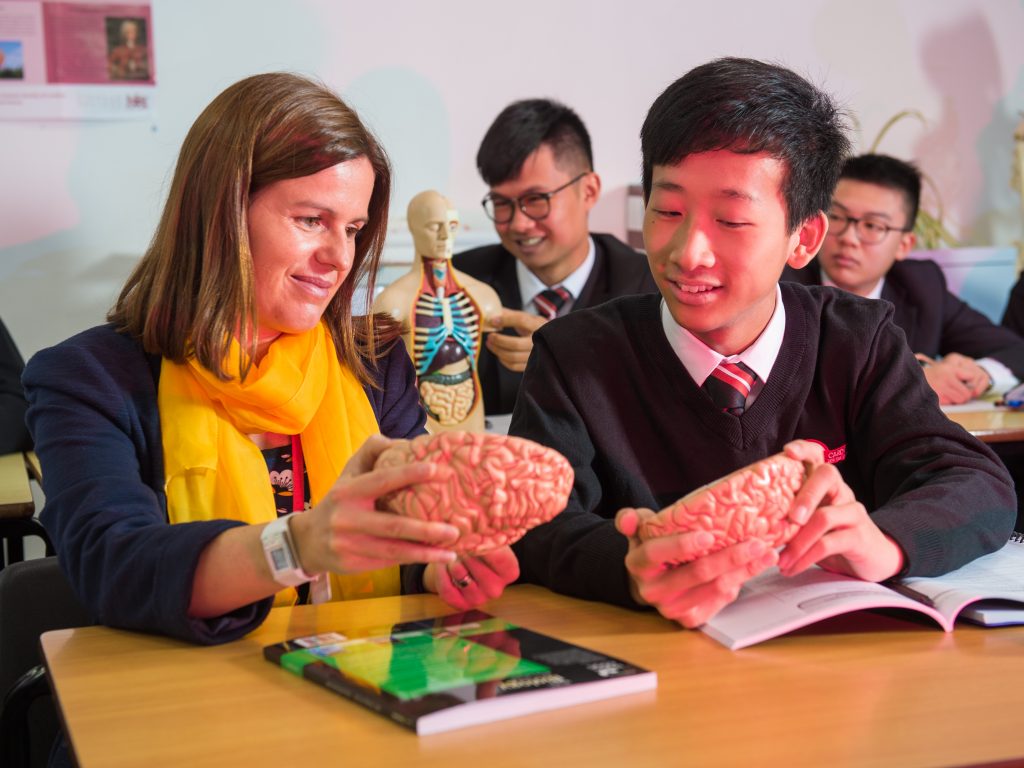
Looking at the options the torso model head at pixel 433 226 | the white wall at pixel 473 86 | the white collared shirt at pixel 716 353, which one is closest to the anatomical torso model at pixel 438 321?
the torso model head at pixel 433 226

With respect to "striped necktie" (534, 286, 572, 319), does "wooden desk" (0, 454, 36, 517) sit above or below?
below

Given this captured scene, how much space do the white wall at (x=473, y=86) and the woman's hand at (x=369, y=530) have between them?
2918 mm

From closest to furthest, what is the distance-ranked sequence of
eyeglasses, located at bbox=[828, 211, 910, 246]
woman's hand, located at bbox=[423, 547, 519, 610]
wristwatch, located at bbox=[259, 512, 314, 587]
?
wristwatch, located at bbox=[259, 512, 314, 587] < woman's hand, located at bbox=[423, 547, 519, 610] < eyeglasses, located at bbox=[828, 211, 910, 246]

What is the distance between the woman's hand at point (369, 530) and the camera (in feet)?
3.69

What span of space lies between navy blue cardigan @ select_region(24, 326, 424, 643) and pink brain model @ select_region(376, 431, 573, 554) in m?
0.27

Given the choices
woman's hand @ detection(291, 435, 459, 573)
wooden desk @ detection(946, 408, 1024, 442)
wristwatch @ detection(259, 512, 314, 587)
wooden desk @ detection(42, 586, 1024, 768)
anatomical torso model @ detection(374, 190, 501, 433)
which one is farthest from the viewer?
wooden desk @ detection(946, 408, 1024, 442)

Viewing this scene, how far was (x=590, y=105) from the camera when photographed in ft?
14.9

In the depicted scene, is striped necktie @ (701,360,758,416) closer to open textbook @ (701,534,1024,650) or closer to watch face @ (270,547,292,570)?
open textbook @ (701,534,1024,650)

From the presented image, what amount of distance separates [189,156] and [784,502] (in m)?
0.97

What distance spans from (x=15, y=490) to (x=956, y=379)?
2.51 metres

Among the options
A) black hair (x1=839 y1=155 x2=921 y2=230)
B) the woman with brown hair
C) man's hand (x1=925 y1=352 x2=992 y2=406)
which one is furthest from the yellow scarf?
black hair (x1=839 y1=155 x2=921 y2=230)

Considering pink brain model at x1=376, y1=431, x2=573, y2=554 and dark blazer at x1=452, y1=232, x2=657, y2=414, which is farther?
dark blazer at x1=452, y1=232, x2=657, y2=414

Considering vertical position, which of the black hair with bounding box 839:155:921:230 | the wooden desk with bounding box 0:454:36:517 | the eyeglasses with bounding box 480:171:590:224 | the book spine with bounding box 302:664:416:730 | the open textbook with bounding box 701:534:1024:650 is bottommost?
the wooden desk with bounding box 0:454:36:517

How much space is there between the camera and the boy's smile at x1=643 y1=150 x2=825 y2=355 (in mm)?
1586
